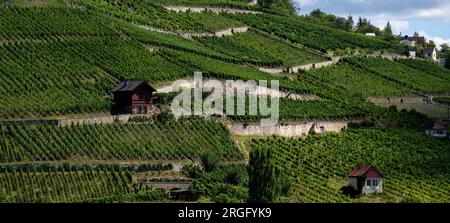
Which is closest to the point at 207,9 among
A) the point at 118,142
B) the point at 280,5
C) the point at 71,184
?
the point at 280,5

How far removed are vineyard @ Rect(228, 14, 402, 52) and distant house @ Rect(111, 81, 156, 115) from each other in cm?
5065

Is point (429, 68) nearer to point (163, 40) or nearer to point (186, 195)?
point (163, 40)

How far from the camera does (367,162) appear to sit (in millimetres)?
87188

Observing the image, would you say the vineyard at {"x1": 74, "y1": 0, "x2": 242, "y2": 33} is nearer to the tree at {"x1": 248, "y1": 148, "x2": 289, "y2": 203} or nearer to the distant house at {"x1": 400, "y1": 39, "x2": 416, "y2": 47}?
the distant house at {"x1": 400, "y1": 39, "x2": 416, "y2": 47}

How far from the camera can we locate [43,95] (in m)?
83.1

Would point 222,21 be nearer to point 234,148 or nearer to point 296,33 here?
point 296,33

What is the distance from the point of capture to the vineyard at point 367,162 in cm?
7744

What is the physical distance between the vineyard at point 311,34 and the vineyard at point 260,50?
4.18 meters

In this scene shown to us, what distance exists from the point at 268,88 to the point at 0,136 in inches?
1404

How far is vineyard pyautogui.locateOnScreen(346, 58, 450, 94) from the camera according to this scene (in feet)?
407

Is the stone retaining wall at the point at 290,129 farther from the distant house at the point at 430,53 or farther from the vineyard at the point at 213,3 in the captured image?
the distant house at the point at 430,53

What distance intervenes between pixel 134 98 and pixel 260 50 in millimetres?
41990

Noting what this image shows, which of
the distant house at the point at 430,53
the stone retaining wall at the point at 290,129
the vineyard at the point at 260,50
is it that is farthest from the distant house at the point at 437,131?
the distant house at the point at 430,53
